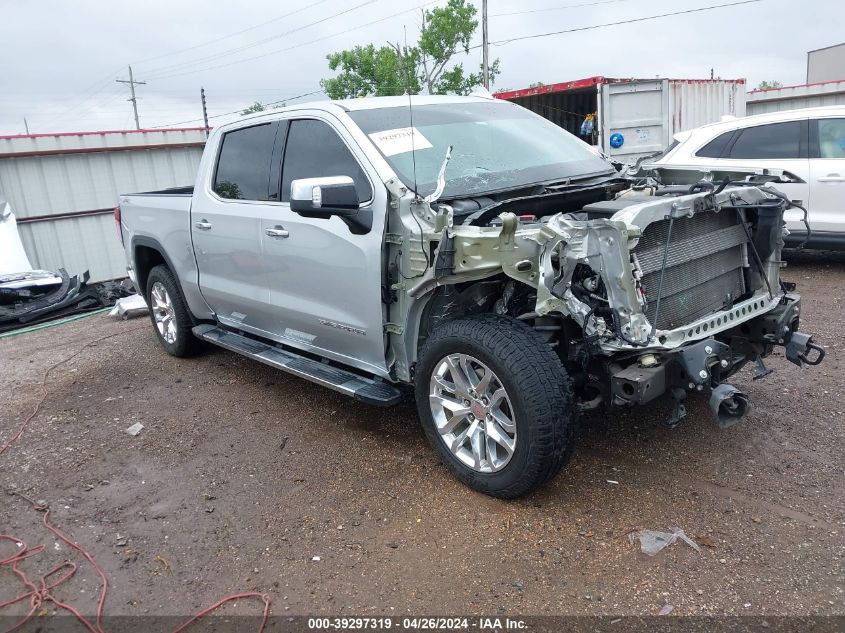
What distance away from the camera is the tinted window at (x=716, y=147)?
7.88 metres

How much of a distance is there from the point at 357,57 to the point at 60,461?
1199 inches

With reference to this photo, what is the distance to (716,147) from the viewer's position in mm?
7910

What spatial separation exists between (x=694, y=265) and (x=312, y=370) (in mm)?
2316

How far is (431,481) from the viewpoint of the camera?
3787 mm

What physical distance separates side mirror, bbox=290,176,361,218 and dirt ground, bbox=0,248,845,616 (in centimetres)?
151

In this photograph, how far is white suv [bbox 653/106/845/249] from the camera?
726cm

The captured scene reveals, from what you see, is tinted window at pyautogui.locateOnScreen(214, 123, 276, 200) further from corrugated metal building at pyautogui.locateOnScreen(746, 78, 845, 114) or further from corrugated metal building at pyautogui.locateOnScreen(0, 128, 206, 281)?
corrugated metal building at pyautogui.locateOnScreen(746, 78, 845, 114)

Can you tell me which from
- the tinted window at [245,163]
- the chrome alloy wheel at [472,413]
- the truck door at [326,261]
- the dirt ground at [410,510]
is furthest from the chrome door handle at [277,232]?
the chrome alloy wheel at [472,413]

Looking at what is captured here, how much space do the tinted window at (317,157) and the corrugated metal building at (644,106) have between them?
27.8ft

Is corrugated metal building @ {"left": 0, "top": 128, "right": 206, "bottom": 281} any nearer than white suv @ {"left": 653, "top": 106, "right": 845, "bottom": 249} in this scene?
No

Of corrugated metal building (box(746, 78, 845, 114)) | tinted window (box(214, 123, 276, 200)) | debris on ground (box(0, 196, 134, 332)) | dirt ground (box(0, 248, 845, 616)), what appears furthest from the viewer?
corrugated metal building (box(746, 78, 845, 114))

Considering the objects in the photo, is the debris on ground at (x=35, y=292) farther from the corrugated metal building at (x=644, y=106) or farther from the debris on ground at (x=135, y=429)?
the corrugated metal building at (x=644, y=106)

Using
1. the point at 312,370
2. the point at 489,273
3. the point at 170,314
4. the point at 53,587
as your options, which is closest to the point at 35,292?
the point at 170,314

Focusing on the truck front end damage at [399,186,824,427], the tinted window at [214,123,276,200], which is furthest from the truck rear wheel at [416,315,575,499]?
the tinted window at [214,123,276,200]
